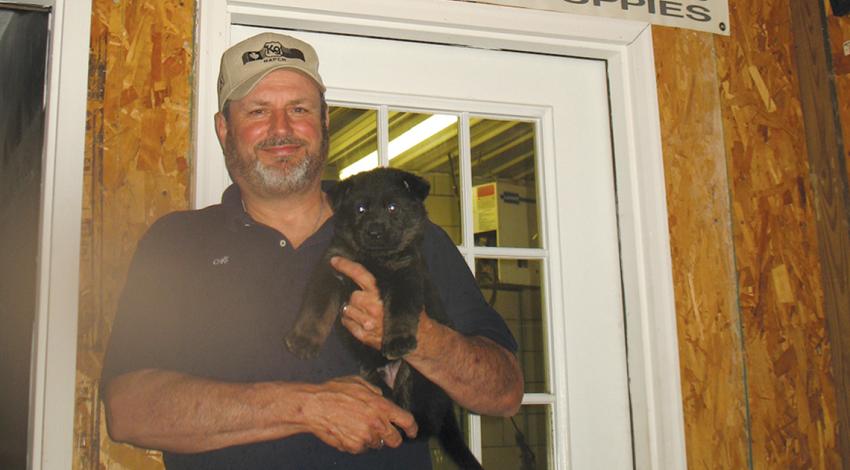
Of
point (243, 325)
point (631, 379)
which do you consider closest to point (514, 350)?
point (631, 379)

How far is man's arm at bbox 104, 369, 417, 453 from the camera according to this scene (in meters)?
1.94

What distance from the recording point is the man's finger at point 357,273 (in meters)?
2.04

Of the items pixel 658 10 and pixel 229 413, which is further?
pixel 658 10

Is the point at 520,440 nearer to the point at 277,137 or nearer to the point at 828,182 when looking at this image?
the point at 277,137

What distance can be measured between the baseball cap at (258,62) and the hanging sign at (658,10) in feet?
2.68

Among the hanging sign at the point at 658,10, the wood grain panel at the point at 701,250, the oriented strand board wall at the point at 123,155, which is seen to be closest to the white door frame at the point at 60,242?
the oriented strand board wall at the point at 123,155

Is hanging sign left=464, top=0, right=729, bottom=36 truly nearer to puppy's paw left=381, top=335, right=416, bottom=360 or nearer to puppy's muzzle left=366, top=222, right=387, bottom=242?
puppy's muzzle left=366, top=222, right=387, bottom=242

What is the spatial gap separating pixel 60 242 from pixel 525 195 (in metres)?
1.46

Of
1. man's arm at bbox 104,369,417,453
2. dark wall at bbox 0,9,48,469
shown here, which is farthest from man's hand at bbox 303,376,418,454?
dark wall at bbox 0,9,48,469

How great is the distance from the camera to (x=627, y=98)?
284 cm

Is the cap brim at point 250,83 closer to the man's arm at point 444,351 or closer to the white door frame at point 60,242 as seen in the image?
the white door frame at point 60,242

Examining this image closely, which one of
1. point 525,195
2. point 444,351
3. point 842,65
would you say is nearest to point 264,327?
point 444,351

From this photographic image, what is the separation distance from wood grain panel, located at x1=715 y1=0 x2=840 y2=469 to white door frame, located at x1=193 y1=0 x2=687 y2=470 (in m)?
0.31

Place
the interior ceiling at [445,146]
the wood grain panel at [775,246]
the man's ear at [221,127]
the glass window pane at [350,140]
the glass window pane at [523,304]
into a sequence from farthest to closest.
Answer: the wood grain panel at [775,246] → the glass window pane at [523,304] → the interior ceiling at [445,146] → the glass window pane at [350,140] → the man's ear at [221,127]
